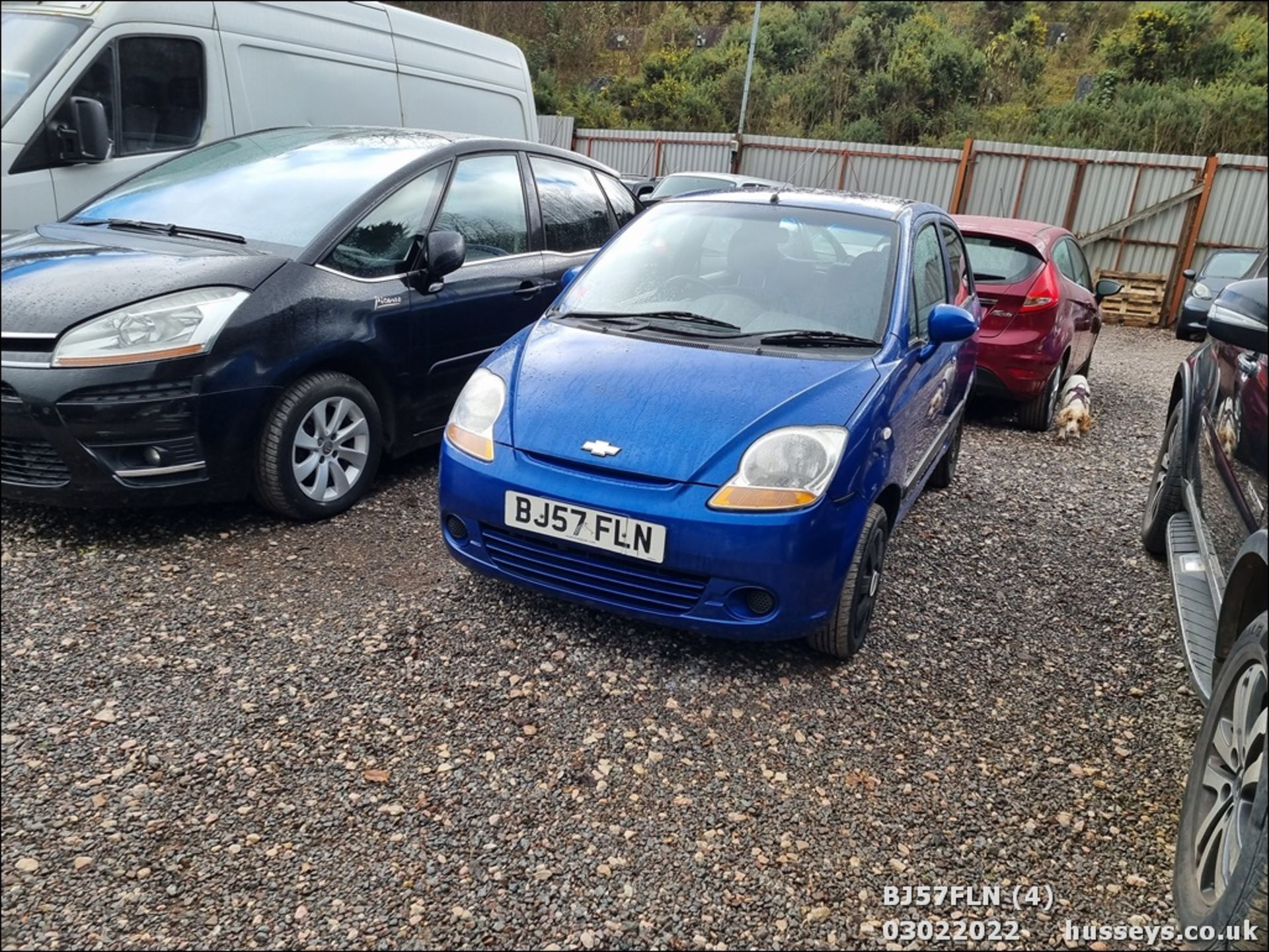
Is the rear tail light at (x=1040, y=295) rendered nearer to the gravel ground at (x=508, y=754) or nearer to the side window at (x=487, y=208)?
the gravel ground at (x=508, y=754)

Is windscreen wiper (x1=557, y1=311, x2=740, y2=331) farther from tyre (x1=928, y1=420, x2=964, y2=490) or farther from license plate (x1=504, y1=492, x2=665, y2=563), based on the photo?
tyre (x1=928, y1=420, x2=964, y2=490)

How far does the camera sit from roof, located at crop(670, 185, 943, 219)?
3.94 metres

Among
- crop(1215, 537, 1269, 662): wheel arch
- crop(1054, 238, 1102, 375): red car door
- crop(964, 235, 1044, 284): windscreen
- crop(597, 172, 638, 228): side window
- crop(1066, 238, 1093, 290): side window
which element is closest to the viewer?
crop(1215, 537, 1269, 662): wheel arch

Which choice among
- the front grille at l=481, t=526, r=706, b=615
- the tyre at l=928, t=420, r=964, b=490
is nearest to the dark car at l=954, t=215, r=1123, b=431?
the tyre at l=928, t=420, r=964, b=490

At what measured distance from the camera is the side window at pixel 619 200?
5.64 m

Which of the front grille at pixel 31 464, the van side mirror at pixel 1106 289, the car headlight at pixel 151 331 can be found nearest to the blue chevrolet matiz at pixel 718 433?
the car headlight at pixel 151 331

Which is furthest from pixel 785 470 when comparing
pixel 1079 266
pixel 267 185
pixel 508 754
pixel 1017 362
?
pixel 1079 266

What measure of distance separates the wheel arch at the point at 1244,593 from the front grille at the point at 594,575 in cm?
144

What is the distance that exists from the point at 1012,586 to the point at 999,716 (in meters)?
1.11

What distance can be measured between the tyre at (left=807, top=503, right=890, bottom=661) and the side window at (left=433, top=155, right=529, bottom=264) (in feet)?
8.33

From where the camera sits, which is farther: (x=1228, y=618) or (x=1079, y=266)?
(x=1079, y=266)

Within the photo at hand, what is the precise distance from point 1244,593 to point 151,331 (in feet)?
12.0

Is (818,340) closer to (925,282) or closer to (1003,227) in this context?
(925,282)

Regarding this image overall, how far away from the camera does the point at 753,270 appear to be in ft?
12.1
